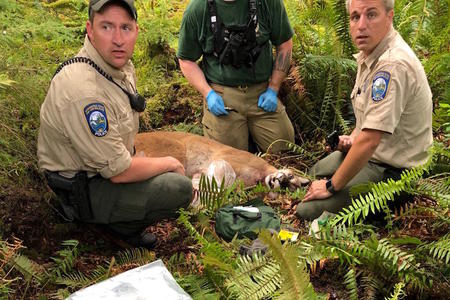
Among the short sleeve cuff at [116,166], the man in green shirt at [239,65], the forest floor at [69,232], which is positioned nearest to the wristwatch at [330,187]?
the forest floor at [69,232]

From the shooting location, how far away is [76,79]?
429 cm

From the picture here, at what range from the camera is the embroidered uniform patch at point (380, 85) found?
4.38 metres

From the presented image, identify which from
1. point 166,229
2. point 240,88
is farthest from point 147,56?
point 166,229

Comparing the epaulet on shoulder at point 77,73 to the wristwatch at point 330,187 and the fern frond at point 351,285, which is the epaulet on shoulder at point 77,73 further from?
the fern frond at point 351,285

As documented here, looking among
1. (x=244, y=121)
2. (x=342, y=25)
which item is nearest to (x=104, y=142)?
(x=244, y=121)

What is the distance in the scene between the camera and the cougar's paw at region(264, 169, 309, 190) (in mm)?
5992

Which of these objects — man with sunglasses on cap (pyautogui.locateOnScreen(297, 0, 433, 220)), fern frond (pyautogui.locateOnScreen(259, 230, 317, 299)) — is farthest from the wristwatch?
fern frond (pyautogui.locateOnScreen(259, 230, 317, 299))

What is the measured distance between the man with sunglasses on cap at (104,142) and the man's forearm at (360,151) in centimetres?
158

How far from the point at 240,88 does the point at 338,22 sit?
1.61 metres

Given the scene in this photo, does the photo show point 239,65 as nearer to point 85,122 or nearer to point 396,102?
point 396,102

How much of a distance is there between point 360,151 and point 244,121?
302cm

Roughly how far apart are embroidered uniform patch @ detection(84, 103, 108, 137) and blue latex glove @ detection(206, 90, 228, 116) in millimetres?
2825

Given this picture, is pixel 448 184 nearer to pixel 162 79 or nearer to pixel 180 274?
pixel 180 274

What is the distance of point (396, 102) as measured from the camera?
14.4ft
